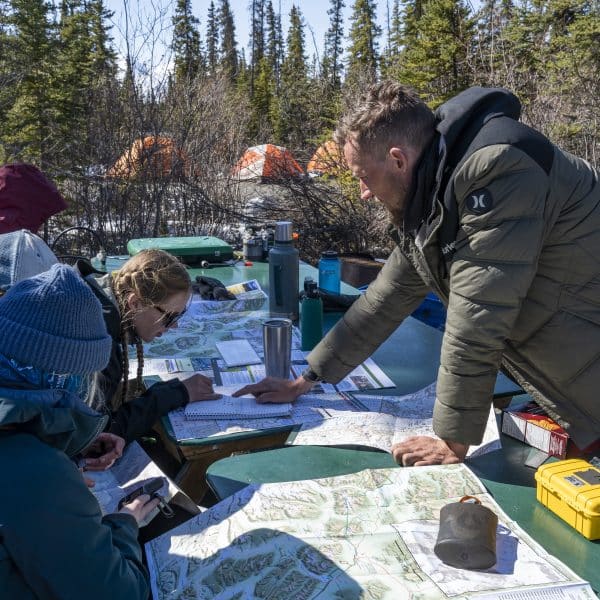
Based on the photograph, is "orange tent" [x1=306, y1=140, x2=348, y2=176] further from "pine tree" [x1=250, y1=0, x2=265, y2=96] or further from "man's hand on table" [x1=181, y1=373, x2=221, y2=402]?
"pine tree" [x1=250, y1=0, x2=265, y2=96]

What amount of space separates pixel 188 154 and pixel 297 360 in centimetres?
634

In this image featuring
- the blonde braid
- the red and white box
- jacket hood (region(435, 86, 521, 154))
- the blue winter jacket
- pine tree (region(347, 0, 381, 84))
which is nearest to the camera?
the blue winter jacket

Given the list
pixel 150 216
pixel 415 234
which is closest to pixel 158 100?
pixel 150 216

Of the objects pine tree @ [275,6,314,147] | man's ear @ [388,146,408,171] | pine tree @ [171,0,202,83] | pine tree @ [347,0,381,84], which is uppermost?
pine tree @ [347,0,381,84]

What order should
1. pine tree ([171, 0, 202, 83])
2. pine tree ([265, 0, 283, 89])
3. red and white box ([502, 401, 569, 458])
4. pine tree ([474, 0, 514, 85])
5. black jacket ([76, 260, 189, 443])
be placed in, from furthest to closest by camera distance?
pine tree ([265, 0, 283, 89]), pine tree ([474, 0, 514, 85]), pine tree ([171, 0, 202, 83]), black jacket ([76, 260, 189, 443]), red and white box ([502, 401, 569, 458])

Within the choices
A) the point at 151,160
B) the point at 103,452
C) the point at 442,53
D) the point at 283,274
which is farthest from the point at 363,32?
the point at 103,452

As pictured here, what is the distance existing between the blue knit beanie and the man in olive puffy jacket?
80 centimetres

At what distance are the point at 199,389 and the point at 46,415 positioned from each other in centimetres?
93

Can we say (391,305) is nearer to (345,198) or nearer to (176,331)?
(176,331)

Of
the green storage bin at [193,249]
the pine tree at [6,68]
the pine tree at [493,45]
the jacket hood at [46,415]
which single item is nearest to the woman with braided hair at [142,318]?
the jacket hood at [46,415]

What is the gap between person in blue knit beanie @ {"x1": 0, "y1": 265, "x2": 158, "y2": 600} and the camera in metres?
0.92

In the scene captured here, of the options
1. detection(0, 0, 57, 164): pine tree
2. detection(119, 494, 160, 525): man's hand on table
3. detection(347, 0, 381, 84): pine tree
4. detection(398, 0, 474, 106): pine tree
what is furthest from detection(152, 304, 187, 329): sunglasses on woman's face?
detection(347, 0, 381, 84): pine tree

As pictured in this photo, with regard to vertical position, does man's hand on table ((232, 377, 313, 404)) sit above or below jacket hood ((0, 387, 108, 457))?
below

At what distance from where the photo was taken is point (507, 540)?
116 cm
